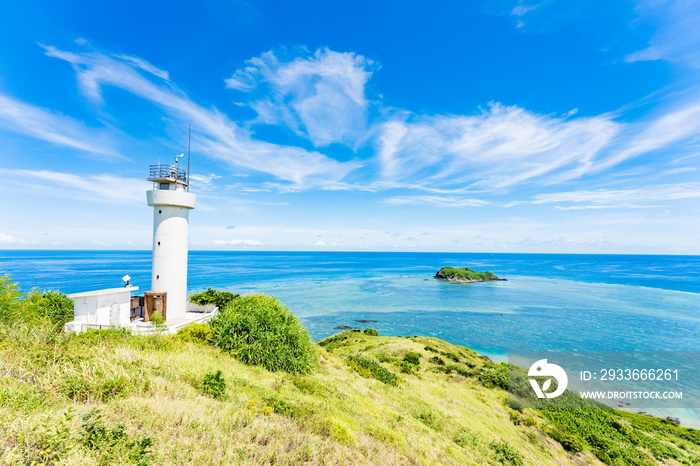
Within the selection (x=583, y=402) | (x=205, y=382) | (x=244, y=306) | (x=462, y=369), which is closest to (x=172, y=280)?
(x=244, y=306)

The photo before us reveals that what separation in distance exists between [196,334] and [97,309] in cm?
835

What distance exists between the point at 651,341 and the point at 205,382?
212 feet

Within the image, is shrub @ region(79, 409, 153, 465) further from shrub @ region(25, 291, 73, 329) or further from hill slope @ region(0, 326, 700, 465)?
shrub @ region(25, 291, 73, 329)

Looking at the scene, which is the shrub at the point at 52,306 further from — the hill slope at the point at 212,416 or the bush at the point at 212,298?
the hill slope at the point at 212,416

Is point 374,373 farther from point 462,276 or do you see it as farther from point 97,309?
point 462,276

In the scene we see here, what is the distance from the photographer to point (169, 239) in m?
22.5

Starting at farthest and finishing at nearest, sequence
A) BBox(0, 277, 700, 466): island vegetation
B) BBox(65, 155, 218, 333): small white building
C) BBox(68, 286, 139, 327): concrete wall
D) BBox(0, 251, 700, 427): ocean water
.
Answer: BBox(0, 251, 700, 427): ocean water → BBox(65, 155, 218, 333): small white building → BBox(68, 286, 139, 327): concrete wall → BBox(0, 277, 700, 466): island vegetation

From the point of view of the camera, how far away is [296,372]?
1457 cm

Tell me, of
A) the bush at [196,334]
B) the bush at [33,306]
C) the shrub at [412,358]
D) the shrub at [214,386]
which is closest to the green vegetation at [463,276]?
the shrub at [412,358]

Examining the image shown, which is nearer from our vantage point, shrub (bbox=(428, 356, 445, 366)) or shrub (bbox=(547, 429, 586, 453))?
shrub (bbox=(547, 429, 586, 453))

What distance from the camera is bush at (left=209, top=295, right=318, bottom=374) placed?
14.7 m

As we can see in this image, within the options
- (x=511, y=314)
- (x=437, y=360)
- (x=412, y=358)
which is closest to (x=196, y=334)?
(x=412, y=358)

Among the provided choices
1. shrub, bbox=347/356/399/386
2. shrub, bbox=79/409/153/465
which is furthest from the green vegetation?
shrub, bbox=79/409/153/465

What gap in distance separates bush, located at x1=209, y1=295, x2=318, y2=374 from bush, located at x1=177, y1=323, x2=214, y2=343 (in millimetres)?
369
